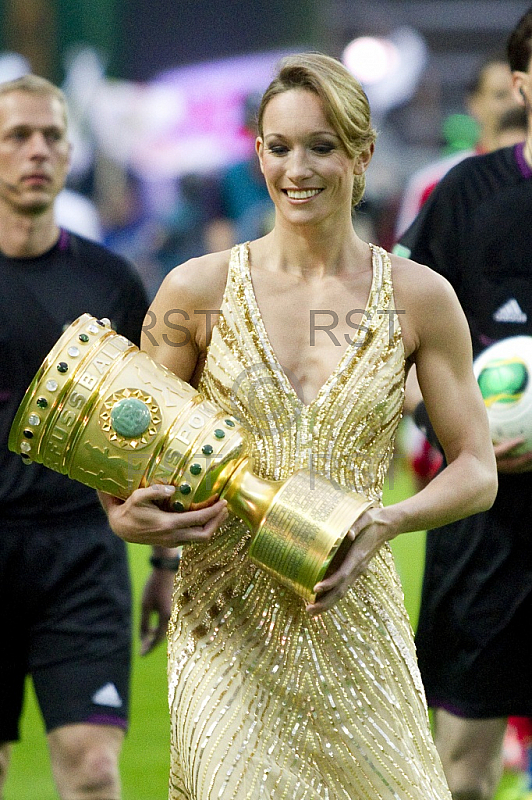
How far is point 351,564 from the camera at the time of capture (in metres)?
2.79

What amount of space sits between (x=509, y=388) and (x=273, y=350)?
44.2 inches

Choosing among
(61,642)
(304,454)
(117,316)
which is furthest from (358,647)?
(117,316)

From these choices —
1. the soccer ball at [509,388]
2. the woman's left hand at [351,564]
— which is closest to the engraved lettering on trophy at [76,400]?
the woman's left hand at [351,564]

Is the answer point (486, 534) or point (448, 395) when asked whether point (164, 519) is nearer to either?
point (448, 395)

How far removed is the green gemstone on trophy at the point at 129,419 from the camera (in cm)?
278

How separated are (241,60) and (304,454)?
638 inches

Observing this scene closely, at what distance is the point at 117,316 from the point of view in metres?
4.69

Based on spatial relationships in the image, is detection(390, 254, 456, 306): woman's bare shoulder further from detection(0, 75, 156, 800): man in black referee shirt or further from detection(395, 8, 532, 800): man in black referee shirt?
detection(0, 75, 156, 800): man in black referee shirt

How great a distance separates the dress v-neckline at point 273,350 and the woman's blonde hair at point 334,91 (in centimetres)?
33

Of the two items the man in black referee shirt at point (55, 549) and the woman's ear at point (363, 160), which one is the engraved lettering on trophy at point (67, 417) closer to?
the woman's ear at point (363, 160)

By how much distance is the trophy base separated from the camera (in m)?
2.73

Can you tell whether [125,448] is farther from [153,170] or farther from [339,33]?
[339,33]

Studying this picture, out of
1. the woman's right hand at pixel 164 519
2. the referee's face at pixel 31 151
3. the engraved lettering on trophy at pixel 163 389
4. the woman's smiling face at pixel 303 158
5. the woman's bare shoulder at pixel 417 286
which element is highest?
the referee's face at pixel 31 151

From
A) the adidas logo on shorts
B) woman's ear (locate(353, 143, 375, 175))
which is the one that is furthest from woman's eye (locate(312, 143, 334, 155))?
the adidas logo on shorts
